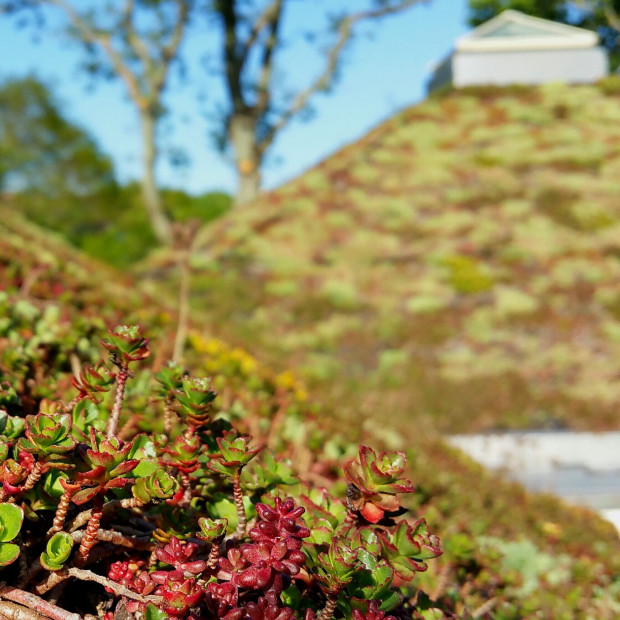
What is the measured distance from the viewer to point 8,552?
0.91 metres

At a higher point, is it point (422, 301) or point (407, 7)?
point (407, 7)

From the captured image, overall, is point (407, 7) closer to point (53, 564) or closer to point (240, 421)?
point (240, 421)

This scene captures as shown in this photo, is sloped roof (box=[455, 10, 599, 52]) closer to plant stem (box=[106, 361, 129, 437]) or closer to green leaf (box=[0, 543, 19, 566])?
plant stem (box=[106, 361, 129, 437])

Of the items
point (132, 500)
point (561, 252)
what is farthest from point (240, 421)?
point (561, 252)

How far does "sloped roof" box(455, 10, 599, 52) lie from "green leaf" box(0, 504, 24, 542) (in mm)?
20174

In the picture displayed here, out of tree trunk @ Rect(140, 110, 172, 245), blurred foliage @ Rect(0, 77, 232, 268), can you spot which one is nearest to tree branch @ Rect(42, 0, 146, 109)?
tree trunk @ Rect(140, 110, 172, 245)

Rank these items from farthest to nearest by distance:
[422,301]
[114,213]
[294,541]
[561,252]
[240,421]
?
[114,213] → [561,252] → [422,301] → [240,421] → [294,541]

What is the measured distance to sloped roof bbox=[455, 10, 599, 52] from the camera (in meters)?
18.9

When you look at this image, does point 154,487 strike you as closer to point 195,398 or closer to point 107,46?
point 195,398

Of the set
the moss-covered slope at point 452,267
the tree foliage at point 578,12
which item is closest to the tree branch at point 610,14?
the tree foliage at point 578,12

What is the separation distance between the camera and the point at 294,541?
3.16 ft

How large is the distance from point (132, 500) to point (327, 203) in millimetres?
12824

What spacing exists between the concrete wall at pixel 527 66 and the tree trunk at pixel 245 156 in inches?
258

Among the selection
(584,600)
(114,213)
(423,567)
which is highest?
(423,567)
